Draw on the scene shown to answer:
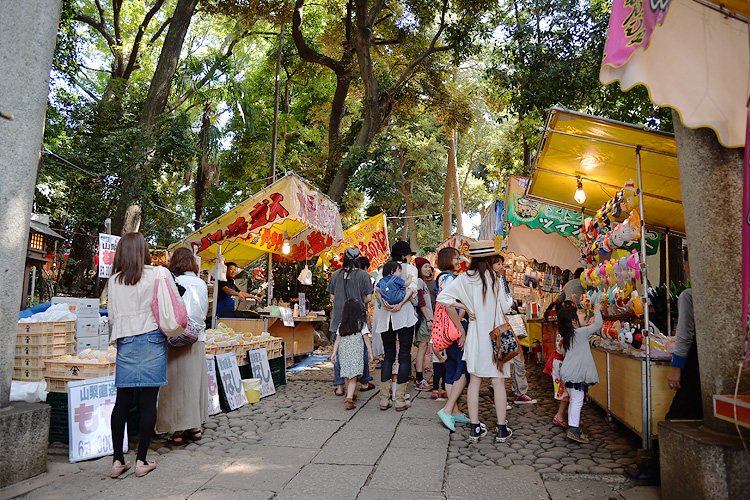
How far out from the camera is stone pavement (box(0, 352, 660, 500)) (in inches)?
147

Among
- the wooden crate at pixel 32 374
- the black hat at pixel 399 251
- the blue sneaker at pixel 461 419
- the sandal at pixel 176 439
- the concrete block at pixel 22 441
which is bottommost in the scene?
the sandal at pixel 176 439

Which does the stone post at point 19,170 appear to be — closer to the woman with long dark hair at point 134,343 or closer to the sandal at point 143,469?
the woman with long dark hair at point 134,343

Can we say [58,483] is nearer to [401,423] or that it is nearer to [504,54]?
[401,423]

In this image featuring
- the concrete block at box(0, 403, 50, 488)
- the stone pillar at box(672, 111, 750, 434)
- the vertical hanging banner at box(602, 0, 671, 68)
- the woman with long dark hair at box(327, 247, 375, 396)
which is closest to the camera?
the vertical hanging banner at box(602, 0, 671, 68)

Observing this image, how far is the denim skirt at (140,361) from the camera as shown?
400cm

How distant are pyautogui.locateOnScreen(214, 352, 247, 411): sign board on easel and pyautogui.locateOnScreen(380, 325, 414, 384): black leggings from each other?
1856 millimetres

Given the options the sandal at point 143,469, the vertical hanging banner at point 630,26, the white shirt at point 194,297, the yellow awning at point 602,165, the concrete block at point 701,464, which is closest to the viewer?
the concrete block at point 701,464

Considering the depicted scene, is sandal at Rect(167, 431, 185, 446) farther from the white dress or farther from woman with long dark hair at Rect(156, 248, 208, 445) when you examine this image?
the white dress

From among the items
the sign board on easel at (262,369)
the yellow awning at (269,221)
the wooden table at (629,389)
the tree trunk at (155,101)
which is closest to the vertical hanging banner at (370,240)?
the yellow awning at (269,221)

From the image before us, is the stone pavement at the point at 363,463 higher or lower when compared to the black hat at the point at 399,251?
lower

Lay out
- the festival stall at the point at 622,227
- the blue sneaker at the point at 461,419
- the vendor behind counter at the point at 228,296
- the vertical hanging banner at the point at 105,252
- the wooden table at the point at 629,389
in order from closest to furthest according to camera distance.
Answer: the wooden table at the point at 629,389, the festival stall at the point at 622,227, the blue sneaker at the point at 461,419, the vertical hanging banner at the point at 105,252, the vendor behind counter at the point at 228,296

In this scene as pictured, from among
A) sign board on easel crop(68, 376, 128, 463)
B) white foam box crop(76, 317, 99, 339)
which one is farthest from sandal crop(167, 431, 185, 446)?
white foam box crop(76, 317, 99, 339)

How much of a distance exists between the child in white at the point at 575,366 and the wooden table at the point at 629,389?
291mm

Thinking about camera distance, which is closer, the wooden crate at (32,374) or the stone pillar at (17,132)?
the stone pillar at (17,132)
